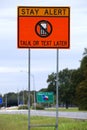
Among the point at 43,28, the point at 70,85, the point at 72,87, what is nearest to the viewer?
the point at 43,28

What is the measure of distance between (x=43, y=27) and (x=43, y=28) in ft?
0.09

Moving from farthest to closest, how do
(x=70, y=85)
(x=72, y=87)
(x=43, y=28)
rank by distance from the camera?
(x=70, y=85) < (x=72, y=87) < (x=43, y=28)

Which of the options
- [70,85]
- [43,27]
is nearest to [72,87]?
[70,85]

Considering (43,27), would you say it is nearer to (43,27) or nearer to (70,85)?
(43,27)

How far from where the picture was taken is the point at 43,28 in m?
14.6

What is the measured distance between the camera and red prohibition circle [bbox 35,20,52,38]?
14.6 metres

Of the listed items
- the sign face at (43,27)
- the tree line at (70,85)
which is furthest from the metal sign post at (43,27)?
the tree line at (70,85)

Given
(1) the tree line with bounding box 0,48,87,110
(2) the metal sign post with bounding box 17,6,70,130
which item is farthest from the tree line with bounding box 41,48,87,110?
(2) the metal sign post with bounding box 17,6,70,130

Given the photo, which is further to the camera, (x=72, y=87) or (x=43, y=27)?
(x=72, y=87)

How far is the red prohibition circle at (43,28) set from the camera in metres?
14.6

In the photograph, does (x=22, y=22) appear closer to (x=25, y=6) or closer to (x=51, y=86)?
(x=25, y=6)

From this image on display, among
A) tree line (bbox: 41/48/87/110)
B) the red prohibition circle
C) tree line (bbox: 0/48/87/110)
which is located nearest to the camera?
the red prohibition circle

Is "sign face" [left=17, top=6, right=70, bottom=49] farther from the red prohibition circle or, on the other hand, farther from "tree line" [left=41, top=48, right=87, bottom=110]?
"tree line" [left=41, top=48, right=87, bottom=110]

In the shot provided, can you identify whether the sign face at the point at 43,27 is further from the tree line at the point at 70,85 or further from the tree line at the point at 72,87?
the tree line at the point at 70,85
